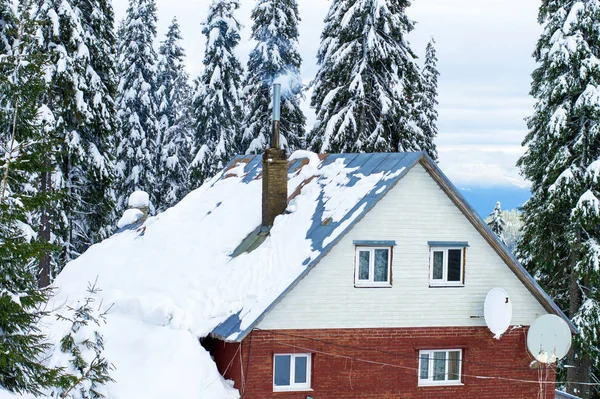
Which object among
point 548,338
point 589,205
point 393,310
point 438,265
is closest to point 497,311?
point 548,338

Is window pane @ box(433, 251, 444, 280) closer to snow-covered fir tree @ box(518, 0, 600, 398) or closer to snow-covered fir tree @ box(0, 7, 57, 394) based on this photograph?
snow-covered fir tree @ box(518, 0, 600, 398)

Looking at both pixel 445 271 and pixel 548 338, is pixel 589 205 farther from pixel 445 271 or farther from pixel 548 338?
pixel 445 271

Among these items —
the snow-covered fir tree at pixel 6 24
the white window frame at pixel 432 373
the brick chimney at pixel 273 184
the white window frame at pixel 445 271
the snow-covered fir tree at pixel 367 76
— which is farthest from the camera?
the snow-covered fir tree at pixel 367 76

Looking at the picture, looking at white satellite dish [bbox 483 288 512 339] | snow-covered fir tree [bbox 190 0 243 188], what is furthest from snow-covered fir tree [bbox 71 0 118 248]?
white satellite dish [bbox 483 288 512 339]

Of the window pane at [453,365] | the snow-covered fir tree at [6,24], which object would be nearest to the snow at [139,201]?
the snow-covered fir tree at [6,24]

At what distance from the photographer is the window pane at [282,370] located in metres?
17.4

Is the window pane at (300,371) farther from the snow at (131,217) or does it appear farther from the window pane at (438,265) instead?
the snow at (131,217)

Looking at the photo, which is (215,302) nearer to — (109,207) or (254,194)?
(254,194)

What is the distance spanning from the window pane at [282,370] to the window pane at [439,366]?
3726 millimetres

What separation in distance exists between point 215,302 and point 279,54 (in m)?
20.7

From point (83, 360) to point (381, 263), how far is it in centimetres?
707

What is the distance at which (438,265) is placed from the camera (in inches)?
732

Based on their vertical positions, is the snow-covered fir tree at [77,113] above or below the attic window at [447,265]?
above

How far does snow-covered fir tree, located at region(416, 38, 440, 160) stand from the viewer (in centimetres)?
4509
